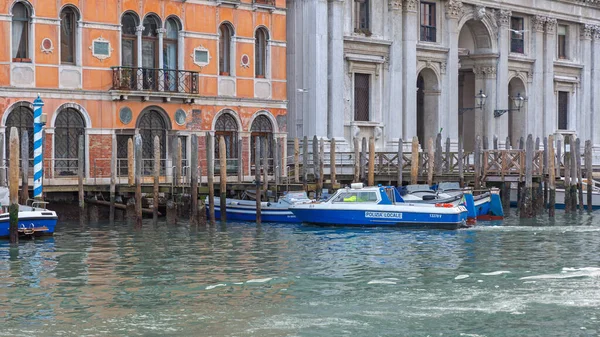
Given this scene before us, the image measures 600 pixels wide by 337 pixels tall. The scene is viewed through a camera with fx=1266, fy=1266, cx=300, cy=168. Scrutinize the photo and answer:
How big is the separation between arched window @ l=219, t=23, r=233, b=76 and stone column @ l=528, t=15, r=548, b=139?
52.7 ft

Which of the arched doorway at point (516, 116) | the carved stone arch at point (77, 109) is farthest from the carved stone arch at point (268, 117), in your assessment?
the arched doorway at point (516, 116)

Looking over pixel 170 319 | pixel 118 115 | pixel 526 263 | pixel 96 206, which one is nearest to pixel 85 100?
pixel 118 115

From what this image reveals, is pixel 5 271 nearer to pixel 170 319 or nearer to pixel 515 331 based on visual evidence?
pixel 170 319

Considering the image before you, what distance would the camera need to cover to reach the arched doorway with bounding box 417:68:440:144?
45781 millimetres

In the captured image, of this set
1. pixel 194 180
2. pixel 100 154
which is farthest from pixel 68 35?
pixel 194 180

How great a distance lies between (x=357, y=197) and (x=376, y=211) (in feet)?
2.27

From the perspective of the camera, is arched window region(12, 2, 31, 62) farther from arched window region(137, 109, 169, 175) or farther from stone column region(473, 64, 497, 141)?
stone column region(473, 64, 497, 141)

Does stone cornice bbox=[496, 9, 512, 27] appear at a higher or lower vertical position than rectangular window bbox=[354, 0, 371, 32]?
higher

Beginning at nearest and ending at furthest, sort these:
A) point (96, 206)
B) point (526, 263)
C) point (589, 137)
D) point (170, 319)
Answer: point (170, 319)
point (526, 263)
point (96, 206)
point (589, 137)

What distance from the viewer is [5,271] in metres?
22.3

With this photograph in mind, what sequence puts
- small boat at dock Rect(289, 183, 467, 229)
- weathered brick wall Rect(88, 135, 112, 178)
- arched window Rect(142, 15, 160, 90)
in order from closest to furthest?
small boat at dock Rect(289, 183, 467, 229), weathered brick wall Rect(88, 135, 112, 178), arched window Rect(142, 15, 160, 90)

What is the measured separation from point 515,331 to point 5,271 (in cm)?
977

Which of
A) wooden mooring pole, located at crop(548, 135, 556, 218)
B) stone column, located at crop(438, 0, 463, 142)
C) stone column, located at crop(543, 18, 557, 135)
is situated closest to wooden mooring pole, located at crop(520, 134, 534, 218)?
wooden mooring pole, located at crop(548, 135, 556, 218)

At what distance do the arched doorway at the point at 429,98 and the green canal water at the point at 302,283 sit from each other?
1570cm
